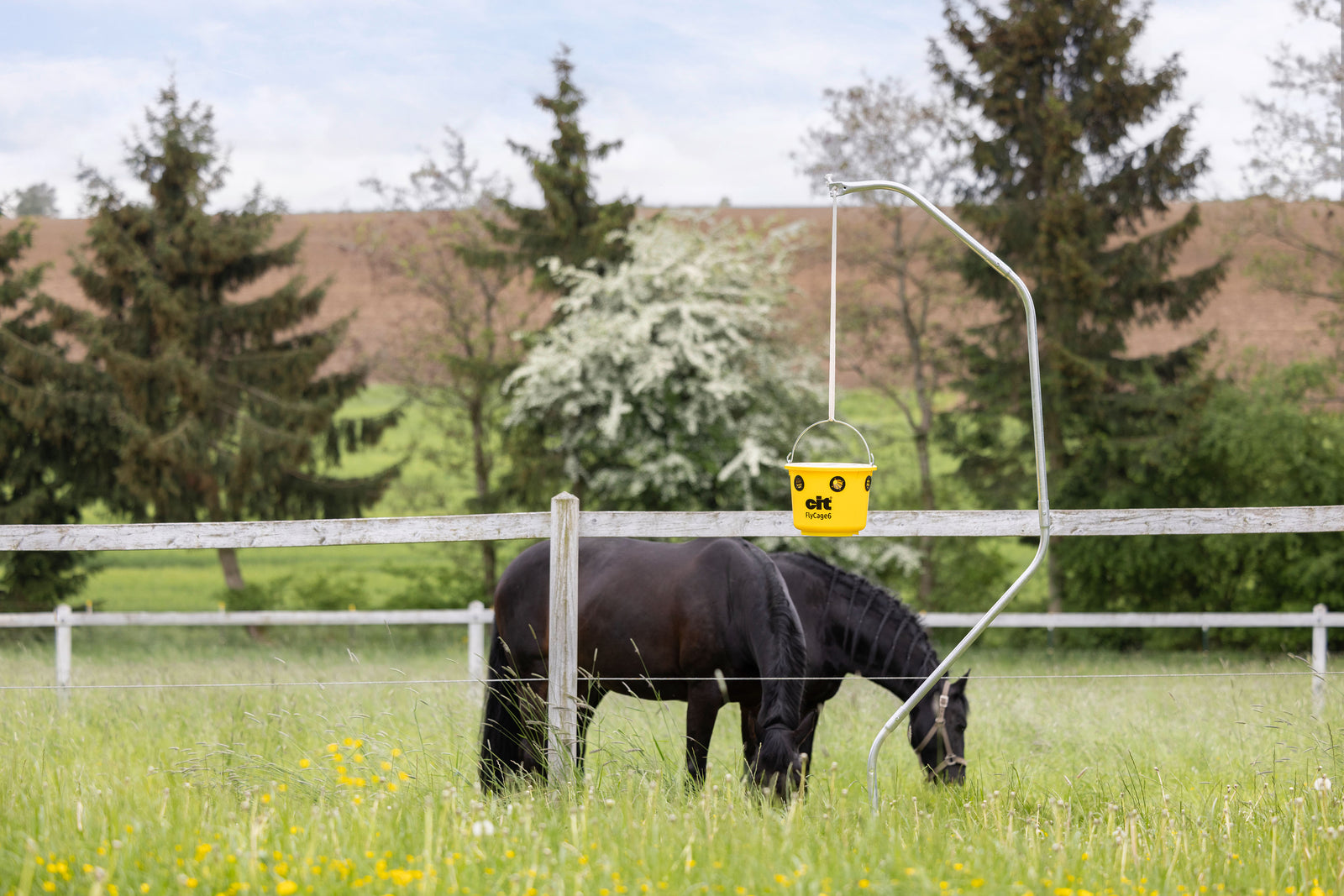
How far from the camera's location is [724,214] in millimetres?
39000

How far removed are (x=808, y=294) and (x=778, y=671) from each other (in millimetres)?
19695

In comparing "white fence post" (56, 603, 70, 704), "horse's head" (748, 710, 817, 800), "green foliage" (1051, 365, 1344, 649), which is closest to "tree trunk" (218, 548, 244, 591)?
"white fence post" (56, 603, 70, 704)

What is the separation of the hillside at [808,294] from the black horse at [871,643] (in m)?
14.2

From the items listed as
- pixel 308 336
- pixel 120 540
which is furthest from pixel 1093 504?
pixel 120 540

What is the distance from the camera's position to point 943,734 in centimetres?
498

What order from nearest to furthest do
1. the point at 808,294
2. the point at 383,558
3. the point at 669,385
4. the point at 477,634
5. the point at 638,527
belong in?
the point at 638,527 < the point at 477,634 < the point at 669,385 < the point at 808,294 < the point at 383,558

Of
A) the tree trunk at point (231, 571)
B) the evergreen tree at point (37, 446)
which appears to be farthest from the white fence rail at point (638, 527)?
the tree trunk at point (231, 571)

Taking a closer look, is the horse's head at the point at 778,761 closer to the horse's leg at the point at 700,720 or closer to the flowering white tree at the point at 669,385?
the horse's leg at the point at 700,720

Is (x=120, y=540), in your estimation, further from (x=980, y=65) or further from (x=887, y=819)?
(x=980, y=65)

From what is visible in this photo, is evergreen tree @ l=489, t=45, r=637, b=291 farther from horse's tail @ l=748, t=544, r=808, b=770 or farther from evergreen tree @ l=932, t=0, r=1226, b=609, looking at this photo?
horse's tail @ l=748, t=544, r=808, b=770

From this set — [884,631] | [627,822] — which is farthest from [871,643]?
[627,822]

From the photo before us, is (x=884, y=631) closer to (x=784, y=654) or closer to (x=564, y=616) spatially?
(x=784, y=654)

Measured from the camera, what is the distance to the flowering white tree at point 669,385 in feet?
54.1

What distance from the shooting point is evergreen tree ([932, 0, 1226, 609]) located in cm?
1688
